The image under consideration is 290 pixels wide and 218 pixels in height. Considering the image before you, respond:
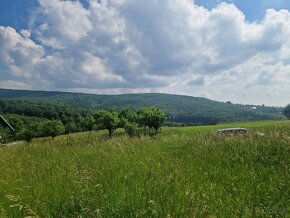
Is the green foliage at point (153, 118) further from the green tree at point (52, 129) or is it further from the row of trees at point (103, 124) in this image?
the green tree at point (52, 129)

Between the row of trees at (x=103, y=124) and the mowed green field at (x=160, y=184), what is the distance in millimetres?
41226

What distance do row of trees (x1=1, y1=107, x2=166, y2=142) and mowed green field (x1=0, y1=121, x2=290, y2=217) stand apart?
4123 centimetres

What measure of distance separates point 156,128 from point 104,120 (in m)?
11.9

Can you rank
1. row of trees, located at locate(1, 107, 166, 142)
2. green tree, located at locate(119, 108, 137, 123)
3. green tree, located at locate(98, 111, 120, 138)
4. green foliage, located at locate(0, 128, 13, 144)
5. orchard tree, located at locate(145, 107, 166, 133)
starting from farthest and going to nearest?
green tree, located at locate(119, 108, 137, 123)
green foliage, located at locate(0, 128, 13, 144)
green tree, located at locate(98, 111, 120, 138)
row of trees, located at locate(1, 107, 166, 142)
orchard tree, located at locate(145, 107, 166, 133)

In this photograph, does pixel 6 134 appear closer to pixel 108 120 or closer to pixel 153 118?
pixel 108 120

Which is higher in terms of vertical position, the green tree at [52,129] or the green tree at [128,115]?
the green tree at [128,115]

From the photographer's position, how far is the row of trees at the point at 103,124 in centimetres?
7131

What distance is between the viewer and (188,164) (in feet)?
22.3

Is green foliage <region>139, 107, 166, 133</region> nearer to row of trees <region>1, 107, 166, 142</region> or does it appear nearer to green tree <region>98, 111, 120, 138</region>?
row of trees <region>1, 107, 166, 142</region>

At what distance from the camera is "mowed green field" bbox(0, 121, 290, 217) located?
4.17 metres

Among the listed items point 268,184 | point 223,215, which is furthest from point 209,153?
point 223,215

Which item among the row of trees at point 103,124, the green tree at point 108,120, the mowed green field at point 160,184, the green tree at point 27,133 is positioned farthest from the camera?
the green tree at point 27,133

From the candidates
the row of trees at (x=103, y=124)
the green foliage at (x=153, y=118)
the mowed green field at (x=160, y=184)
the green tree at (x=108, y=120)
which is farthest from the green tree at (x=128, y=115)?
the mowed green field at (x=160, y=184)

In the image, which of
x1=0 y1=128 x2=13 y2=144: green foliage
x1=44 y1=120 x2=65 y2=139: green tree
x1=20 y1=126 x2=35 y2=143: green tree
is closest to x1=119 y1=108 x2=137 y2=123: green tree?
x1=44 y1=120 x2=65 y2=139: green tree
